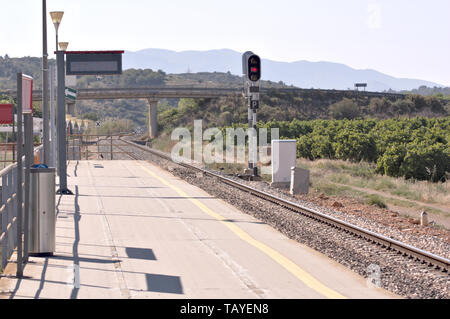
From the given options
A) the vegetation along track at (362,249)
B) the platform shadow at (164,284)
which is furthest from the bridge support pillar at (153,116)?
the platform shadow at (164,284)

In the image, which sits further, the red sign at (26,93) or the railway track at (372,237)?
the railway track at (372,237)

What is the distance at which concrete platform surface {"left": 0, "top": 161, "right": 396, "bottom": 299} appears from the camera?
8.20 meters

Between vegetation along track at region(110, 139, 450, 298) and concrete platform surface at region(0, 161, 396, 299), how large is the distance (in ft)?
1.27

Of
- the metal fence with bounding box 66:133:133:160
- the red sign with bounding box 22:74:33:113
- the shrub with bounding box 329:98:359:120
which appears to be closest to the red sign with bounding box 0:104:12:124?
the metal fence with bounding box 66:133:133:160

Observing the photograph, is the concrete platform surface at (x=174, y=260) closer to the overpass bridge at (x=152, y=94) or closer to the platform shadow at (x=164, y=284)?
the platform shadow at (x=164, y=284)

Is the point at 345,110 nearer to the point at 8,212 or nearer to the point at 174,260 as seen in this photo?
the point at 174,260

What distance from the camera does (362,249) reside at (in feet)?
38.0

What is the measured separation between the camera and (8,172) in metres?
9.76

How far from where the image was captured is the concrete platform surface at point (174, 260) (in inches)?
323

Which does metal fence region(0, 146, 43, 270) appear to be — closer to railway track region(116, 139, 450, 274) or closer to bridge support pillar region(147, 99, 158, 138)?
railway track region(116, 139, 450, 274)

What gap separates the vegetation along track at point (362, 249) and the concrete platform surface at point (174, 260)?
1.27ft

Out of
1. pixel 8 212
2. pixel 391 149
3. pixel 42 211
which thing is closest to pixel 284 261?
pixel 42 211
